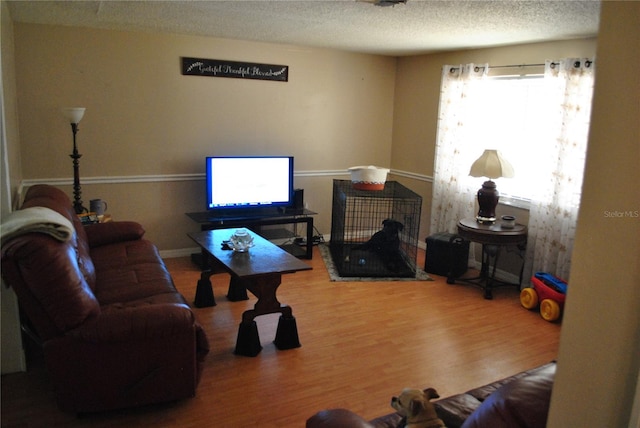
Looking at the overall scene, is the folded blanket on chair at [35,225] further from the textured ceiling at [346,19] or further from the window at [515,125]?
the window at [515,125]

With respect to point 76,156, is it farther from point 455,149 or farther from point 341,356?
point 455,149

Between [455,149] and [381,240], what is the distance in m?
1.29

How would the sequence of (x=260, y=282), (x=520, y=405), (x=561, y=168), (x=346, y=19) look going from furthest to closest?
(x=561, y=168) < (x=346, y=19) < (x=260, y=282) < (x=520, y=405)

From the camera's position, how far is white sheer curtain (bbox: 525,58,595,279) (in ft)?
13.1

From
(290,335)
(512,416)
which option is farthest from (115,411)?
(512,416)

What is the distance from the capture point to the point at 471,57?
201 inches

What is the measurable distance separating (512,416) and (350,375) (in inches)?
72.8

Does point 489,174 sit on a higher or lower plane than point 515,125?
lower

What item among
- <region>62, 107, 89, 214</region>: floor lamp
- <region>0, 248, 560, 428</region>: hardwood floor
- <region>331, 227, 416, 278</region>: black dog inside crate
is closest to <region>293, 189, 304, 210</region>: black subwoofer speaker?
<region>331, 227, 416, 278</region>: black dog inside crate

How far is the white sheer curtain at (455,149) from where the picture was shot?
198 inches

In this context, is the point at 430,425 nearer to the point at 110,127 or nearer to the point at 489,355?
the point at 489,355

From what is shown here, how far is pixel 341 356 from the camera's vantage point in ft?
10.6

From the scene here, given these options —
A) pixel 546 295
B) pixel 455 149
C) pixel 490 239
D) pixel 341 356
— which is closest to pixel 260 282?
pixel 341 356

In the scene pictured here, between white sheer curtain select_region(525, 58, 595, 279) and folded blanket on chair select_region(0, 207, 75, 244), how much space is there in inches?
147
